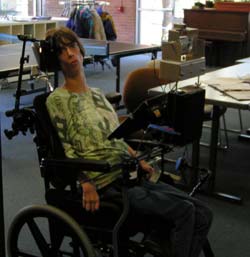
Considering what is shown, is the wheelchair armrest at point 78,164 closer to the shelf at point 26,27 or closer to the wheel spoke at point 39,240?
the wheel spoke at point 39,240

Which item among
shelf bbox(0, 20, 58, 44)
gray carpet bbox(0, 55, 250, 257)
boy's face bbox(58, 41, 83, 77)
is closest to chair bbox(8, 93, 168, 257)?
boy's face bbox(58, 41, 83, 77)

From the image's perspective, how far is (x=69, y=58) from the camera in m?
2.11

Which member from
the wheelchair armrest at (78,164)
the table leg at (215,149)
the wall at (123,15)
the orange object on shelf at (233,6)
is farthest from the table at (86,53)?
the wall at (123,15)

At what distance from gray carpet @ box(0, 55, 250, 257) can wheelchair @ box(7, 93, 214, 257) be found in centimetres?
73

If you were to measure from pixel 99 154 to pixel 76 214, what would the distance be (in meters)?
0.26

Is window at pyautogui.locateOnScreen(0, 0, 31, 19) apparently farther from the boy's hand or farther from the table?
the boy's hand

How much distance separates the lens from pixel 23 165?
3.85 m

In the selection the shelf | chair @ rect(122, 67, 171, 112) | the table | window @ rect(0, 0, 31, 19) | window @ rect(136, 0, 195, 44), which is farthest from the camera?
window @ rect(136, 0, 195, 44)

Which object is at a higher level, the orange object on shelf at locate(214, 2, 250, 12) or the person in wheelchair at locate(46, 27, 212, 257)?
the orange object on shelf at locate(214, 2, 250, 12)

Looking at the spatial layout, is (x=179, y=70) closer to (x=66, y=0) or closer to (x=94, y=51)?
(x=94, y=51)

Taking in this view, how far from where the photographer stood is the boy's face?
6.91ft

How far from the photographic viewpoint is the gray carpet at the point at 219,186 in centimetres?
277

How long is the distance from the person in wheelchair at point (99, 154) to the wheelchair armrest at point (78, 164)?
4.1 inches

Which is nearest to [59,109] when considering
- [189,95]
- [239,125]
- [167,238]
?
[189,95]
